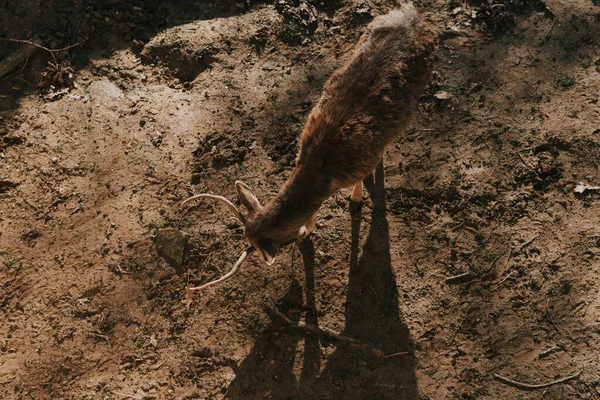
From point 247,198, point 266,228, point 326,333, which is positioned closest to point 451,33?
point 247,198

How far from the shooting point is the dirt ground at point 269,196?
16.0 ft

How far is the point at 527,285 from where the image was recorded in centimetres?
491

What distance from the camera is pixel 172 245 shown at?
17.9 feet

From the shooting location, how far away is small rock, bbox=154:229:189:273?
17.7 ft

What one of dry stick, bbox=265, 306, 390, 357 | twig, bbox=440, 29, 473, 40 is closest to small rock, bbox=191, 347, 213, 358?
dry stick, bbox=265, 306, 390, 357

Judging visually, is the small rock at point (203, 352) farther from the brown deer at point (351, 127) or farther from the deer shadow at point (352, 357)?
the brown deer at point (351, 127)

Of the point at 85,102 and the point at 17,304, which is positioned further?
the point at 85,102

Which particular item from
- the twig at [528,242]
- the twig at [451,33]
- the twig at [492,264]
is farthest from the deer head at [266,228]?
the twig at [451,33]

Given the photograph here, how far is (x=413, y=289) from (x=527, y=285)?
127 centimetres

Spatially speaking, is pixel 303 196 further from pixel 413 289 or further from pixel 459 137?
pixel 459 137

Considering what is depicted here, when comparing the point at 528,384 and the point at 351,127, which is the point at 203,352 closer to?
the point at 351,127

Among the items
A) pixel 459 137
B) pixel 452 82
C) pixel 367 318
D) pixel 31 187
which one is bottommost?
pixel 367 318

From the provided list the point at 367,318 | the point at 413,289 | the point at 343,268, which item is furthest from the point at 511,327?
the point at 343,268

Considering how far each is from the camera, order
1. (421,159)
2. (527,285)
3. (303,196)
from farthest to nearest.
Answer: (421,159), (527,285), (303,196)
